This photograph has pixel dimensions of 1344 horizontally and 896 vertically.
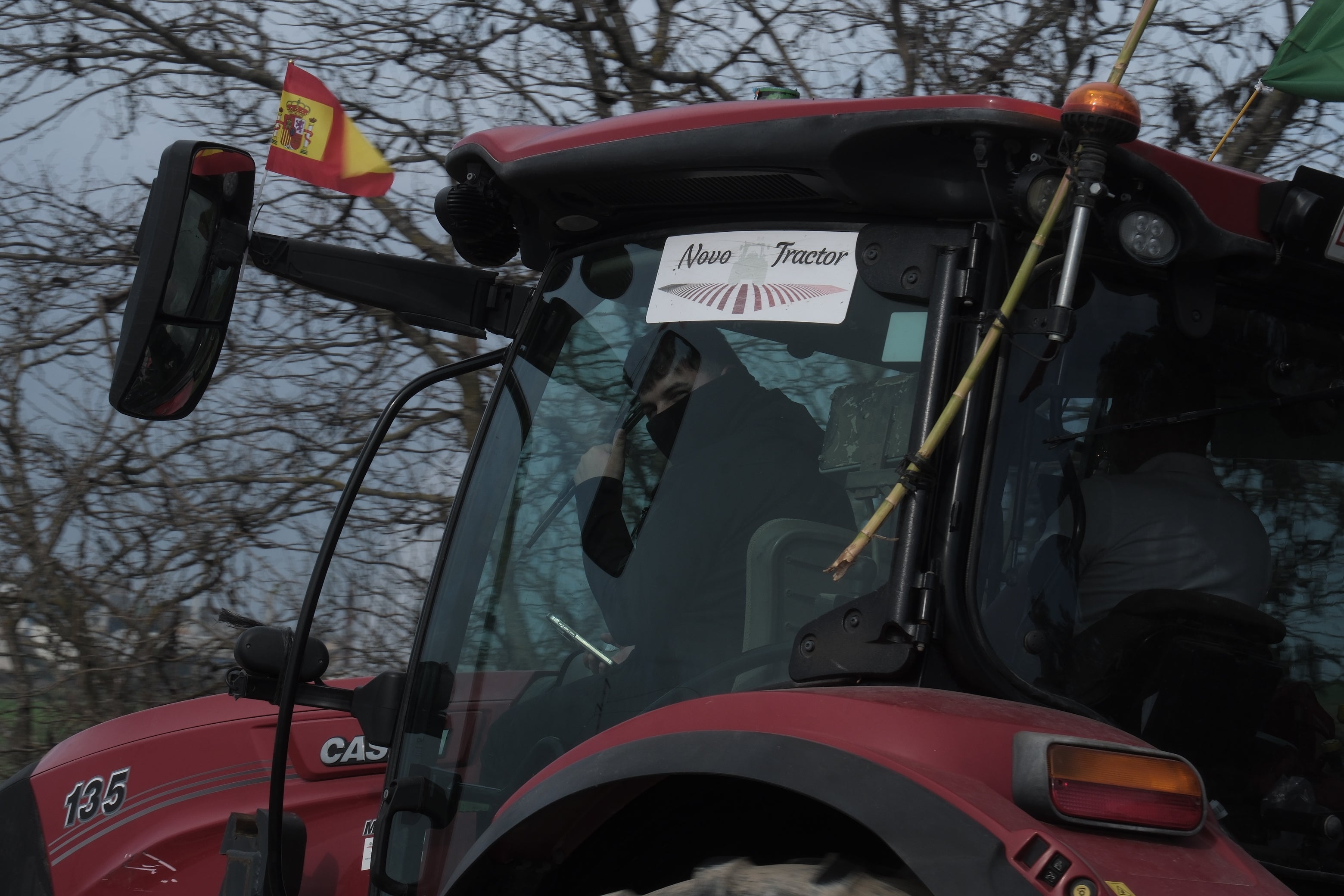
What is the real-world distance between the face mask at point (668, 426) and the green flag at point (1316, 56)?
4.43 ft

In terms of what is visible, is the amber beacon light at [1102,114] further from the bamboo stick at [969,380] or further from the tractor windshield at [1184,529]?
the tractor windshield at [1184,529]

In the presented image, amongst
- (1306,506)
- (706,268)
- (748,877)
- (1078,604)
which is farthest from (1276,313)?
(748,877)

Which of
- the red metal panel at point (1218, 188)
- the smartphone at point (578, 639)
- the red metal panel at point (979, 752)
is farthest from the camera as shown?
the smartphone at point (578, 639)

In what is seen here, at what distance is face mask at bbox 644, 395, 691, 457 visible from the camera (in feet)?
6.45

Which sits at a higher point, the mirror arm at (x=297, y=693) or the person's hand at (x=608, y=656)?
the person's hand at (x=608, y=656)

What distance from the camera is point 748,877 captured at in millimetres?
1417

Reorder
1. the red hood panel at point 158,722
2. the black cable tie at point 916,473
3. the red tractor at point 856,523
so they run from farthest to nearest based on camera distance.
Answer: the red hood panel at point 158,722
the black cable tie at point 916,473
the red tractor at point 856,523

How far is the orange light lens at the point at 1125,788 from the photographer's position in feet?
4.27

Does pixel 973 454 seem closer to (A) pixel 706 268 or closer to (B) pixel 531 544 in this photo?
(A) pixel 706 268

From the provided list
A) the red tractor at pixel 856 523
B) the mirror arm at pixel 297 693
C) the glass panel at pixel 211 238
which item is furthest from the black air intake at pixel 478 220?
the mirror arm at pixel 297 693

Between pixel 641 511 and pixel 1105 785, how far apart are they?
33.9 inches

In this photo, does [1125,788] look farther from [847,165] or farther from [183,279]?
[183,279]

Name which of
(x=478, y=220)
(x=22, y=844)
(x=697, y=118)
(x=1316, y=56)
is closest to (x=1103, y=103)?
(x=697, y=118)

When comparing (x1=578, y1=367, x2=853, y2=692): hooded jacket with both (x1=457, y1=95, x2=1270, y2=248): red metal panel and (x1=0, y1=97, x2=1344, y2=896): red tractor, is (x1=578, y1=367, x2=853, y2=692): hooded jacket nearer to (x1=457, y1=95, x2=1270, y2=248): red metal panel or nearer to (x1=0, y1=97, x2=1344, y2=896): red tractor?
(x1=0, y1=97, x2=1344, y2=896): red tractor
